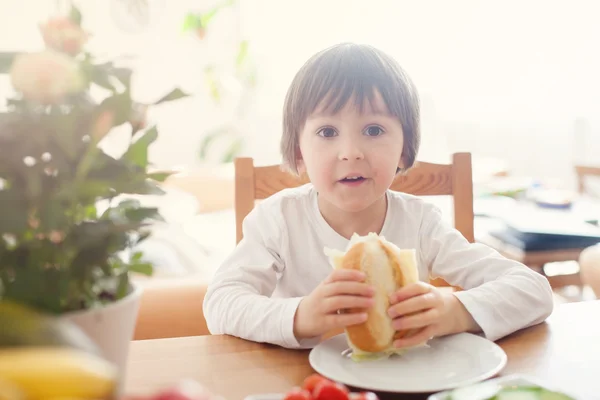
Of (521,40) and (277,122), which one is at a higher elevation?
(521,40)

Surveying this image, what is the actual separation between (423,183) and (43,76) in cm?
102

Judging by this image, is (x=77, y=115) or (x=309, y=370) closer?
(x=77, y=115)

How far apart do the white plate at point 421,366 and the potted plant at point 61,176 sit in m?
0.31

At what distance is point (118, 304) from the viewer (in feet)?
1.81

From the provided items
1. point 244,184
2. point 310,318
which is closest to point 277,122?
point 244,184

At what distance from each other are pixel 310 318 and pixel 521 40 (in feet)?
14.5

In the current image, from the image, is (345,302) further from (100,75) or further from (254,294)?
(100,75)

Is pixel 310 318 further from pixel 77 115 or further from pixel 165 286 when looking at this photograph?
pixel 165 286

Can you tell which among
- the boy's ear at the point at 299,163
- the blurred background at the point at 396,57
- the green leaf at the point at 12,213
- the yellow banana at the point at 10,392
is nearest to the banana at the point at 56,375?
the yellow banana at the point at 10,392

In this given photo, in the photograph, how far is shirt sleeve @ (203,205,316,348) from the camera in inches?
34.3

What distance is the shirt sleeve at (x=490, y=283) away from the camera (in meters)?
0.89

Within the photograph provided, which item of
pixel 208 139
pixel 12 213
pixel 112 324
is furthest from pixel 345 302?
pixel 208 139

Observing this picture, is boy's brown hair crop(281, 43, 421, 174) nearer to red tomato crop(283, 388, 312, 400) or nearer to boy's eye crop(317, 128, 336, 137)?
boy's eye crop(317, 128, 336, 137)

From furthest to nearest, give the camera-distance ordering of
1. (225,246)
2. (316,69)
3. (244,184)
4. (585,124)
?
(585,124) < (225,246) < (244,184) < (316,69)
